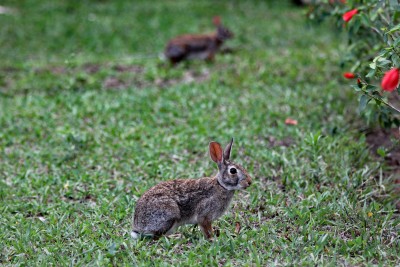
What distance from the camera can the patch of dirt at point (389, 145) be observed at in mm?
6473

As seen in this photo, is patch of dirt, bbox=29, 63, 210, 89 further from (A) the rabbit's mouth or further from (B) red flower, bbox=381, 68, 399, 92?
(B) red flower, bbox=381, 68, 399, 92

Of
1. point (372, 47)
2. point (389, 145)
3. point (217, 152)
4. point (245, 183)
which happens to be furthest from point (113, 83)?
point (245, 183)

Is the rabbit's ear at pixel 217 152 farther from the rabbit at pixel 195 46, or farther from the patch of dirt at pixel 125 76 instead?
the rabbit at pixel 195 46

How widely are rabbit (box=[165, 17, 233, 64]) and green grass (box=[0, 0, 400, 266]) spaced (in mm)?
231

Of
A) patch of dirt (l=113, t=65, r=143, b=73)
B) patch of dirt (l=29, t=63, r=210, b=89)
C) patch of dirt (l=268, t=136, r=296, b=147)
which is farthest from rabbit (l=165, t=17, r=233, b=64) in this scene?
patch of dirt (l=268, t=136, r=296, b=147)

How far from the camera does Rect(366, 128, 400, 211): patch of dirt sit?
647 cm

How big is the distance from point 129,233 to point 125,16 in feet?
32.1

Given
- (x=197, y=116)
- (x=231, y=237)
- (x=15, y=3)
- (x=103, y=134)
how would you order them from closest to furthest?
1. (x=231, y=237)
2. (x=103, y=134)
3. (x=197, y=116)
4. (x=15, y=3)

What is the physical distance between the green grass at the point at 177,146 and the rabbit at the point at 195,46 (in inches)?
9.1

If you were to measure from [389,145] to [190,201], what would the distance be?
3.15m

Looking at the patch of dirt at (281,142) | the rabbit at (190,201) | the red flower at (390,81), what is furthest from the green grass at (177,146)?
the red flower at (390,81)

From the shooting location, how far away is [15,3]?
50.3 feet

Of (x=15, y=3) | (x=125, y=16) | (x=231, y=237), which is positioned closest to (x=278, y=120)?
(x=231, y=237)

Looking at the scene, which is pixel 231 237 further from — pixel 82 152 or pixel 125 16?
pixel 125 16
